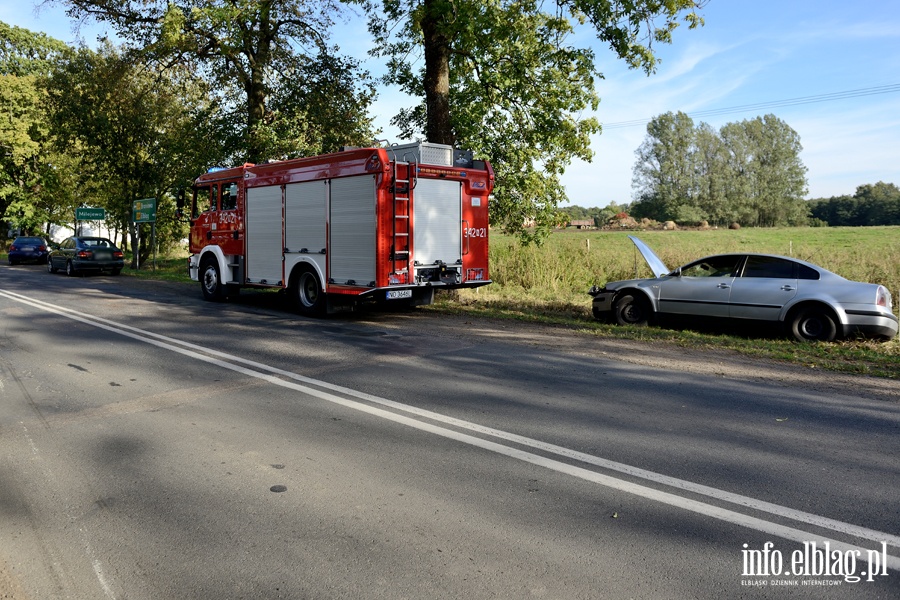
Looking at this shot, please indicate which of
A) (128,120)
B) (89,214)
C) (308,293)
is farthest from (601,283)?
(89,214)

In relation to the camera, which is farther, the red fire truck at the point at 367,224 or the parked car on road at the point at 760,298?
the red fire truck at the point at 367,224

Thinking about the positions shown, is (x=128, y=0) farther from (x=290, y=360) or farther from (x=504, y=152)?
(x=290, y=360)

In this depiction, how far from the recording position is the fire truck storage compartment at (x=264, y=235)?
13.9m

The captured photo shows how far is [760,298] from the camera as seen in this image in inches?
404

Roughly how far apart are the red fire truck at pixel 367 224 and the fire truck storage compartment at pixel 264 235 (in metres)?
0.02

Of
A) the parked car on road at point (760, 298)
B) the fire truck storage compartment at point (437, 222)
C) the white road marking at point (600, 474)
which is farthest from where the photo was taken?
the fire truck storage compartment at point (437, 222)

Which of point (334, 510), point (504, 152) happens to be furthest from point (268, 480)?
point (504, 152)

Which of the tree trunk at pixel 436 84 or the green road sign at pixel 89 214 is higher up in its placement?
the tree trunk at pixel 436 84

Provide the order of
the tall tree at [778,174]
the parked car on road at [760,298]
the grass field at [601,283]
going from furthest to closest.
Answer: the tall tree at [778,174]
the parked car on road at [760,298]
the grass field at [601,283]

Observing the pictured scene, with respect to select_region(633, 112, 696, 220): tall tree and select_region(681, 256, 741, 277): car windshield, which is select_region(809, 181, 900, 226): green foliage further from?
select_region(681, 256, 741, 277): car windshield

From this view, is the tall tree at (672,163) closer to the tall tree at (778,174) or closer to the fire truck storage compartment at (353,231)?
the tall tree at (778,174)

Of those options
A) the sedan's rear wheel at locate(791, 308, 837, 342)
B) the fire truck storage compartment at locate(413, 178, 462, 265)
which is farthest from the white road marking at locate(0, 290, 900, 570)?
the sedan's rear wheel at locate(791, 308, 837, 342)

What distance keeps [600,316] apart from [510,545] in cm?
923

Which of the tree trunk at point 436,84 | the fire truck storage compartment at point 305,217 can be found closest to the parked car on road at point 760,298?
the fire truck storage compartment at point 305,217
